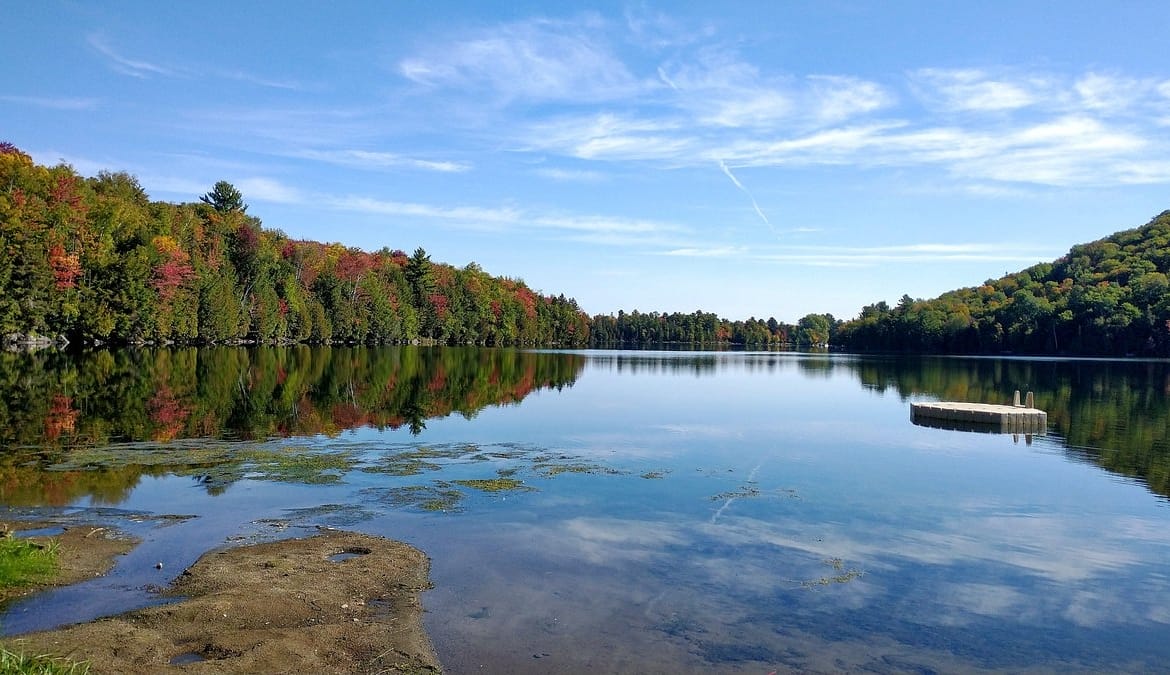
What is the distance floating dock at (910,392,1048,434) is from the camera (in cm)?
3247

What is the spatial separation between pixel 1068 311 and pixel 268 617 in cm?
15427

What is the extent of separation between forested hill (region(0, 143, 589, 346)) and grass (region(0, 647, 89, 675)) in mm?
68697

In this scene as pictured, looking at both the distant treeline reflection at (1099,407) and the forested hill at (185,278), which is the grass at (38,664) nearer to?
the distant treeline reflection at (1099,407)

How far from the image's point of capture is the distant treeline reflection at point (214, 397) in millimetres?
25062

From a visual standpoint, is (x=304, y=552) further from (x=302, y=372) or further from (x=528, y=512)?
(x=302, y=372)

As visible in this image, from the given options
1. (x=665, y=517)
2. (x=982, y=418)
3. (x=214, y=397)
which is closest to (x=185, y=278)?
(x=214, y=397)

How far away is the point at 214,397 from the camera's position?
35344 mm

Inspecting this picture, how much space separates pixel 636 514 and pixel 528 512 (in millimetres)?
2095


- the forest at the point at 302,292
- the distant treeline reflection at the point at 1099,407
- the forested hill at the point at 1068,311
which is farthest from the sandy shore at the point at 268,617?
the forested hill at the point at 1068,311

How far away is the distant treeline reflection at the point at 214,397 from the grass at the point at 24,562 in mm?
12102

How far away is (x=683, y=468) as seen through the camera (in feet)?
69.8

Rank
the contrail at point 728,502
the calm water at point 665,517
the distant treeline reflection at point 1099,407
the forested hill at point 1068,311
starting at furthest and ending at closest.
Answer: the forested hill at point 1068,311
the distant treeline reflection at point 1099,407
the contrail at point 728,502
the calm water at point 665,517

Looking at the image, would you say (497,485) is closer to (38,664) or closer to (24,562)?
(24,562)

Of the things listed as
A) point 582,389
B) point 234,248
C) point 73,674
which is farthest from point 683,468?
point 234,248
